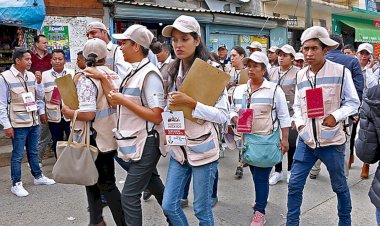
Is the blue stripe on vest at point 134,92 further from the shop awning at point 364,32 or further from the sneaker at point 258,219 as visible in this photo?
the shop awning at point 364,32

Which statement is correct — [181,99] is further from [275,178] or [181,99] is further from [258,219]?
[275,178]

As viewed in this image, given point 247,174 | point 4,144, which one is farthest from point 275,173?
point 4,144

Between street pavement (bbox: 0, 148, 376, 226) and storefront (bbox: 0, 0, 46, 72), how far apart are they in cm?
278

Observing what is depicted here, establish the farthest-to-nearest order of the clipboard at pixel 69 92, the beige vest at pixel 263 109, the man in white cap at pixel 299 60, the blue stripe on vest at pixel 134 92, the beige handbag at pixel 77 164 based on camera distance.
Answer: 1. the man in white cap at pixel 299 60
2. the beige vest at pixel 263 109
3. the clipboard at pixel 69 92
4. the beige handbag at pixel 77 164
5. the blue stripe on vest at pixel 134 92

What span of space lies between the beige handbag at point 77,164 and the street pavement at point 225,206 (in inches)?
39.7

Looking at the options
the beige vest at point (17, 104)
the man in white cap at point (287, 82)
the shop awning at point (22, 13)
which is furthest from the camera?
the shop awning at point (22, 13)

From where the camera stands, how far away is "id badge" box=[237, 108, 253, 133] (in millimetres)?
3727

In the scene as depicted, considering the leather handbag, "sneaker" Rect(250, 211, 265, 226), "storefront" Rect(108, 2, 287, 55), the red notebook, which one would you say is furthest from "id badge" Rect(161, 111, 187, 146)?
"storefront" Rect(108, 2, 287, 55)

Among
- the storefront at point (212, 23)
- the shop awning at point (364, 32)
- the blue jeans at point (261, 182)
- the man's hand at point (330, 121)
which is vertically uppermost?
the shop awning at point (364, 32)

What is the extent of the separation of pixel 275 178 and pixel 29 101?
3415mm

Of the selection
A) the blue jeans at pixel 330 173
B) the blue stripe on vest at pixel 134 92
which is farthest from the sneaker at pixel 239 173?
the blue stripe on vest at pixel 134 92

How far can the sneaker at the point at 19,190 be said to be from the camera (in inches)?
193

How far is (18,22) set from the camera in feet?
22.0

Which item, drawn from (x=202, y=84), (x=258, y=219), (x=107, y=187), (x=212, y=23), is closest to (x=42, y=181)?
(x=107, y=187)
